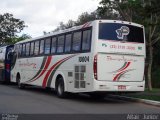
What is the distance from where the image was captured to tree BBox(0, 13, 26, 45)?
71.2m

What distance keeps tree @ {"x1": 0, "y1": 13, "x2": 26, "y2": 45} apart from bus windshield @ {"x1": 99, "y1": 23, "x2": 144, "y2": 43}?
54354mm

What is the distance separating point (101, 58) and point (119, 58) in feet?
2.97

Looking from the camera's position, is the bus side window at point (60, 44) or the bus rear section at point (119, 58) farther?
the bus side window at point (60, 44)

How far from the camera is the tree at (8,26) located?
7125 cm

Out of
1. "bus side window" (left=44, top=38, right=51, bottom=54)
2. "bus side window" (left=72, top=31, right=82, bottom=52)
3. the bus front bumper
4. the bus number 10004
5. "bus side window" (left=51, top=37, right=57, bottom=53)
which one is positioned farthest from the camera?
"bus side window" (left=44, top=38, right=51, bottom=54)

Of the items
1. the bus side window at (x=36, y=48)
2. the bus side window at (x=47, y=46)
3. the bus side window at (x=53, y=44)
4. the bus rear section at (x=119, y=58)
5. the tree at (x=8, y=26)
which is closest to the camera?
the bus rear section at (x=119, y=58)

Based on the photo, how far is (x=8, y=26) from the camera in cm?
7131

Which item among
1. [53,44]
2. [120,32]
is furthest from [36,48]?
[120,32]

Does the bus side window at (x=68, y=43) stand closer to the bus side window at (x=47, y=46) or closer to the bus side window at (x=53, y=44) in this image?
the bus side window at (x=53, y=44)

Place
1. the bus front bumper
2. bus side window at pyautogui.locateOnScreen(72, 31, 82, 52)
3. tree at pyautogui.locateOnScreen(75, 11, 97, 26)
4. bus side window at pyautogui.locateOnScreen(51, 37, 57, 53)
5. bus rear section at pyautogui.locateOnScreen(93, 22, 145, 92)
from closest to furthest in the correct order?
the bus front bumper, bus rear section at pyautogui.locateOnScreen(93, 22, 145, 92), bus side window at pyautogui.locateOnScreen(72, 31, 82, 52), bus side window at pyautogui.locateOnScreen(51, 37, 57, 53), tree at pyautogui.locateOnScreen(75, 11, 97, 26)

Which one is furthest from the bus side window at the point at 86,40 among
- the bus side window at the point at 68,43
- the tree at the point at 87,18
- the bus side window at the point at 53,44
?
the tree at the point at 87,18

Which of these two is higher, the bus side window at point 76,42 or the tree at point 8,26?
the tree at point 8,26

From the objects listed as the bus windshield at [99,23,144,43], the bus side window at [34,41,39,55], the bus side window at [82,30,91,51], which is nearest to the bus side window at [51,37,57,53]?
the bus side window at [34,41,39,55]

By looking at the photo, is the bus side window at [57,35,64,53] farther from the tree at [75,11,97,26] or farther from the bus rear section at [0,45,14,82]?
the tree at [75,11,97,26]
